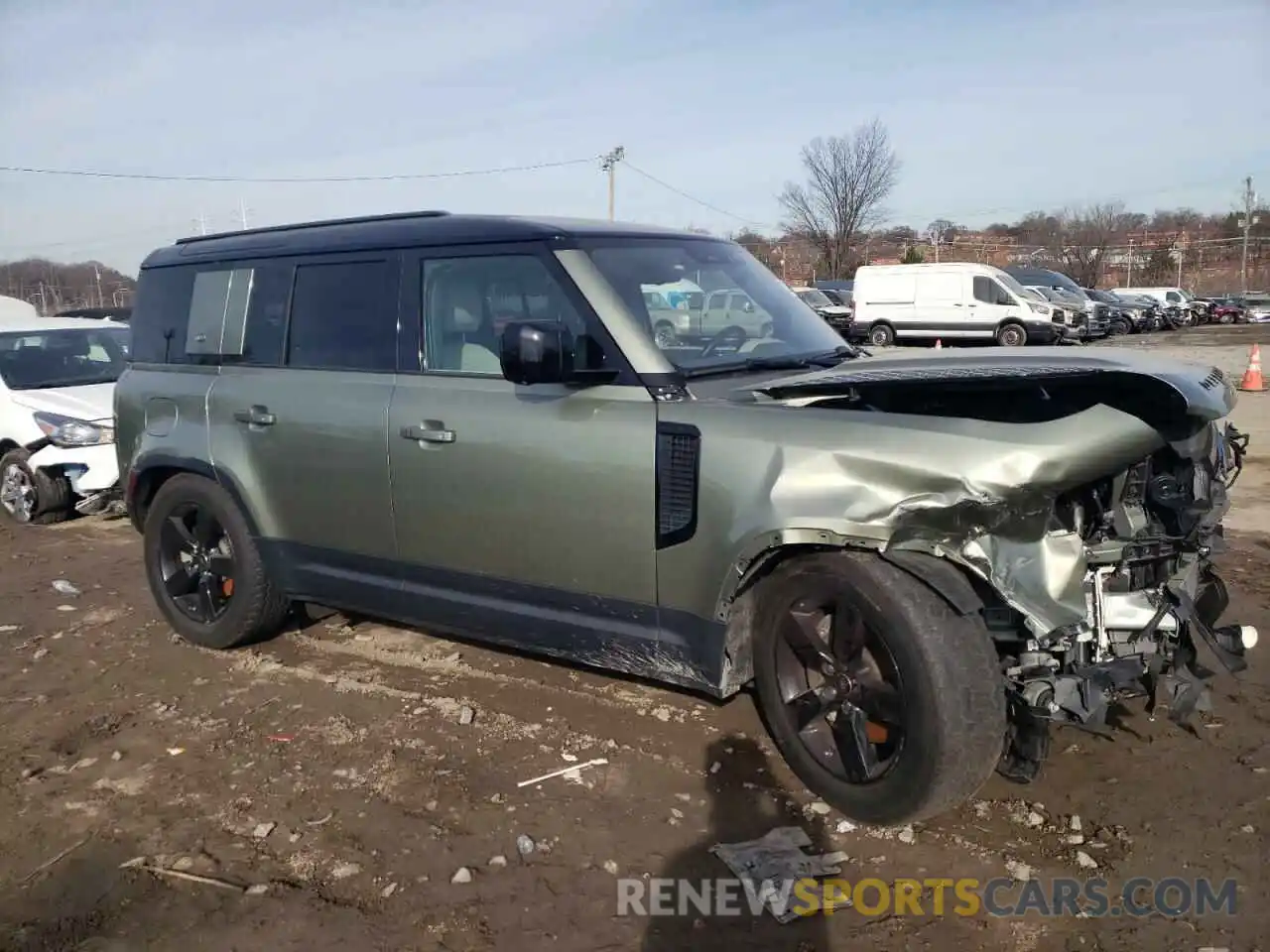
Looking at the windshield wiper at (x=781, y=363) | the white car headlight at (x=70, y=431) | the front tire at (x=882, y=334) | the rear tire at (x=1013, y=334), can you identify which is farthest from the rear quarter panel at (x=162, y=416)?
the front tire at (x=882, y=334)

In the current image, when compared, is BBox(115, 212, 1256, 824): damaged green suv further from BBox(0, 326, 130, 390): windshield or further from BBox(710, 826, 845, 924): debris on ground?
BBox(0, 326, 130, 390): windshield

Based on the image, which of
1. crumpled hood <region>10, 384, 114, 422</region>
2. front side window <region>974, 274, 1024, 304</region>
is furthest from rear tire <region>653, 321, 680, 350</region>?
front side window <region>974, 274, 1024, 304</region>

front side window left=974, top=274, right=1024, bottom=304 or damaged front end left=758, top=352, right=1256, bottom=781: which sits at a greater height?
front side window left=974, top=274, right=1024, bottom=304

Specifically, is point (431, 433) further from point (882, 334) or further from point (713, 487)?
point (882, 334)

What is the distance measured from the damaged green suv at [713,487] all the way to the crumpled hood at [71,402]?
4052 millimetres

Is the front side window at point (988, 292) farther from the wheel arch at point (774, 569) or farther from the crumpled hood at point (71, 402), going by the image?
the wheel arch at point (774, 569)

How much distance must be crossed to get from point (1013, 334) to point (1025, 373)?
24.3 metres

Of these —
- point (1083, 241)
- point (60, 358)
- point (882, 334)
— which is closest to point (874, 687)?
point (60, 358)

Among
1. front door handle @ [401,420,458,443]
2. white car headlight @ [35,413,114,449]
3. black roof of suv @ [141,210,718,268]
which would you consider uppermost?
black roof of suv @ [141,210,718,268]

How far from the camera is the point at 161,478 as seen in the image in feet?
17.4

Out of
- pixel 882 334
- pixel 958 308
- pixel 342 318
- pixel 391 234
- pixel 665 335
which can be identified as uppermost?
pixel 958 308

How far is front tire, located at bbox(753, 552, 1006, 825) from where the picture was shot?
9.86 ft

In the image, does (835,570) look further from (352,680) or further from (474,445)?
(352,680)

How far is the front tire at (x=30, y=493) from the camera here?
8.34m
